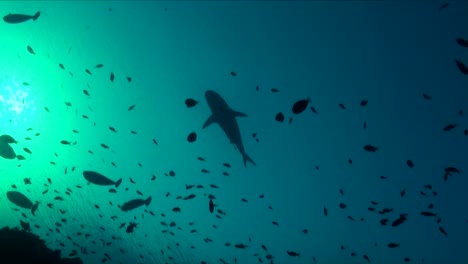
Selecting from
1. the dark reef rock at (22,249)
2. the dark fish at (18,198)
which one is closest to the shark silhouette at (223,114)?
the dark fish at (18,198)

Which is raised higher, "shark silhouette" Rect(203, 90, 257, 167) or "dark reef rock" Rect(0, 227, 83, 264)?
"shark silhouette" Rect(203, 90, 257, 167)

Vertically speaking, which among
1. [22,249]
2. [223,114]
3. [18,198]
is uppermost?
[223,114]

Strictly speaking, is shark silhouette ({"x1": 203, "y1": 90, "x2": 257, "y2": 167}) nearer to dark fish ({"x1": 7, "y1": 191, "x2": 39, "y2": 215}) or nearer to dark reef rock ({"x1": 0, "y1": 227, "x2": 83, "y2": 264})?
dark fish ({"x1": 7, "y1": 191, "x2": 39, "y2": 215})

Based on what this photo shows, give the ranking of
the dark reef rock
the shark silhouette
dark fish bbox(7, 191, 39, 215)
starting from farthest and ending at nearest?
the dark reef rock, the shark silhouette, dark fish bbox(7, 191, 39, 215)

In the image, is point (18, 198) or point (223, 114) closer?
point (18, 198)

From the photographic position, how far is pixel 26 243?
496 inches

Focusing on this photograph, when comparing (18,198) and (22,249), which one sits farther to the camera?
(22,249)

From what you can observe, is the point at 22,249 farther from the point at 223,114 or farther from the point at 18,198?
the point at 223,114

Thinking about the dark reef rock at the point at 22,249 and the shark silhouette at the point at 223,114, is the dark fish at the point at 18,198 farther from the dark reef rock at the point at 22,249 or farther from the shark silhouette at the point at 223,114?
the shark silhouette at the point at 223,114

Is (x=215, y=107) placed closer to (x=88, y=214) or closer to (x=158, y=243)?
(x=88, y=214)

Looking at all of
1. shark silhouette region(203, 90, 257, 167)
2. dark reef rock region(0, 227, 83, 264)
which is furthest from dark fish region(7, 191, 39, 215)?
shark silhouette region(203, 90, 257, 167)

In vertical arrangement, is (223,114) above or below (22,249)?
above

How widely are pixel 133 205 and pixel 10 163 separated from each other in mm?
25859

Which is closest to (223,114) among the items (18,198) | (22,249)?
(18,198)
